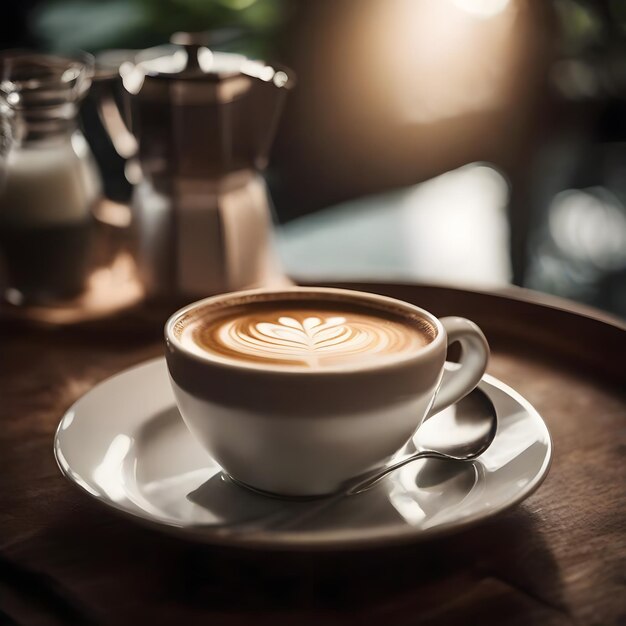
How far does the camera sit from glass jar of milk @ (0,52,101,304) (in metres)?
0.95

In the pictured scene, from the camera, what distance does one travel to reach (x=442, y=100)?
8.65 feet

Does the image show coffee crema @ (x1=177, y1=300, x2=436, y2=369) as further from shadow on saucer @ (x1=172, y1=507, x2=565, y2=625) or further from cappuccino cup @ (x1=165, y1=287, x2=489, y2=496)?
shadow on saucer @ (x1=172, y1=507, x2=565, y2=625)

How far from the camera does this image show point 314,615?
0.45 meters

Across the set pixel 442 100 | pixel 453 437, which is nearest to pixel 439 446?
pixel 453 437

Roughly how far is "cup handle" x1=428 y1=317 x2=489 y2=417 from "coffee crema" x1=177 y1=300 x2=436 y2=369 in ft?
0.05

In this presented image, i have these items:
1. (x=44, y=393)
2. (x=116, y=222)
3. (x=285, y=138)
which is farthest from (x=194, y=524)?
(x=285, y=138)

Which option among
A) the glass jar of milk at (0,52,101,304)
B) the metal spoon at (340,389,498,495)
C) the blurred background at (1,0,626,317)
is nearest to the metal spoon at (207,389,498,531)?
the metal spoon at (340,389,498,495)

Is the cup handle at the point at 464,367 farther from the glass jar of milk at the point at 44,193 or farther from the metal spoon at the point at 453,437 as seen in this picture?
the glass jar of milk at the point at 44,193

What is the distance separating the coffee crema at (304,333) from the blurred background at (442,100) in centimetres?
168

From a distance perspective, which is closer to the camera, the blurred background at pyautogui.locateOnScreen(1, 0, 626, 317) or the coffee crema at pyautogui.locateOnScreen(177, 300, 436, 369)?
the coffee crema at pyautogui.locateOnScreen(177, 300, 436, 369)

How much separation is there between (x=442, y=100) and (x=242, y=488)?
89.1 inches

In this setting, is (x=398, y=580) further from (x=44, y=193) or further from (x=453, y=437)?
(x=44, y=193)

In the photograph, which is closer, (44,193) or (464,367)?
(464,367)

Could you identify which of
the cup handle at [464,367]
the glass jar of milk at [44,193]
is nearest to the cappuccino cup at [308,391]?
the cup handle at [464,367]
